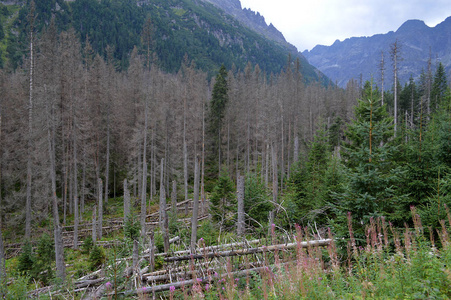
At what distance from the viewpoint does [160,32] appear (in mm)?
116438

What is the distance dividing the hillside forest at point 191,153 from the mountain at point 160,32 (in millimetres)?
36131

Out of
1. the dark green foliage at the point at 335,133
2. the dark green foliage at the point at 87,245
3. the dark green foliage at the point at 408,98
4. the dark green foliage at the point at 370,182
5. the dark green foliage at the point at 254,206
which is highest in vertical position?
the dark green foliage at the point at 408,98

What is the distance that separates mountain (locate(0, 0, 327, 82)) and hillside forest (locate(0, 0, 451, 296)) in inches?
1422

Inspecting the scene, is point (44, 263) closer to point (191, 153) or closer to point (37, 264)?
point (37, 264)

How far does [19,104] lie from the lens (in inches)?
993

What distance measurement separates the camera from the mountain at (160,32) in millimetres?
88750

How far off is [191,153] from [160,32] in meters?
103

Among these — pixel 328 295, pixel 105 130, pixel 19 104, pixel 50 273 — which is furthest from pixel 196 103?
pixel 328 295

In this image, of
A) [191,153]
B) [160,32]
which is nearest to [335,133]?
[191,153]

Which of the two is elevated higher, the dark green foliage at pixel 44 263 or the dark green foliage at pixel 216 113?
the dark green foliage at pixel 216 113

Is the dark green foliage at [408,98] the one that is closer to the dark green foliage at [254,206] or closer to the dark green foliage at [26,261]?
the dark green foliage at [254,206]

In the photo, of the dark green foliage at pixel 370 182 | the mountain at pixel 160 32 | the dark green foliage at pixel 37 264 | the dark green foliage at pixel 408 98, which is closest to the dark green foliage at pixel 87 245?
the dark green foliage at pixel 37 264

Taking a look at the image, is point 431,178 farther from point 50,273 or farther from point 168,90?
point 168,90

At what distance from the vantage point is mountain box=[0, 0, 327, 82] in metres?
88.8
